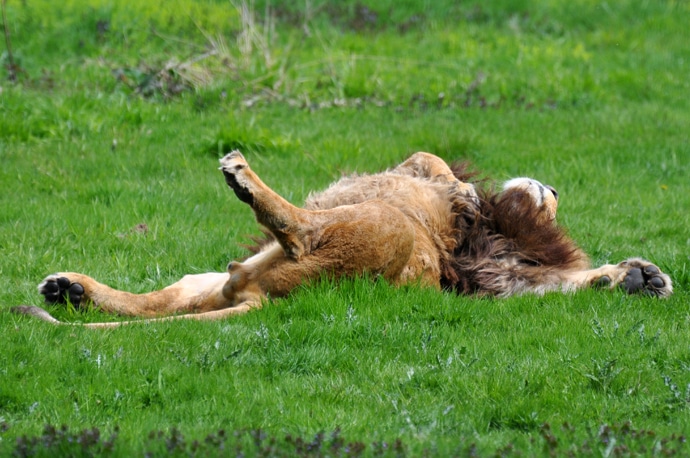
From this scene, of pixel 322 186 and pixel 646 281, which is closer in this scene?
pixel 646 281

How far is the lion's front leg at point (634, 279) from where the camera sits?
18.4 feet

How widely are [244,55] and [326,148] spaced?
105 inches

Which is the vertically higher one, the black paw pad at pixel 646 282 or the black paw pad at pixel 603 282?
the black paw pad at pixel 646 282

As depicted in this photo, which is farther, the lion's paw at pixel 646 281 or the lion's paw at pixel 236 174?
the lion's paw at pixel 646 281

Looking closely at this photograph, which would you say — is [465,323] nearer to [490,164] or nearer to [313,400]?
[313,400]

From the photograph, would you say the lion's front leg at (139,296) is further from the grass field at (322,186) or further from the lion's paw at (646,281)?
the lion's paw at (646,281)

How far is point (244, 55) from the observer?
11406mm

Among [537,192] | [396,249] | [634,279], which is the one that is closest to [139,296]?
[396,249]

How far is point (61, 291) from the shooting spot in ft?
18.0

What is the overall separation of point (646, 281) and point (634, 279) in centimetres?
7

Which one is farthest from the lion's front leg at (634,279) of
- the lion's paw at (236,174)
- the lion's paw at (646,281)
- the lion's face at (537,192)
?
the lion's paw at (236,174)

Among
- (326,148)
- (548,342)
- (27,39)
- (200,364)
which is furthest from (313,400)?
(27,39)

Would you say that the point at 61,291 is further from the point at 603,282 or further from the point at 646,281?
the point at 646,281

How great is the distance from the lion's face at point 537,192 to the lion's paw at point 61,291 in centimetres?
271
